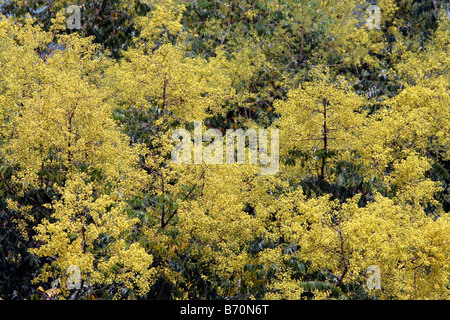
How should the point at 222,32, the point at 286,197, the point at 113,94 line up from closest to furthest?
1. the point at 286,197
2. the point at 113,94
3. the point at 222,32

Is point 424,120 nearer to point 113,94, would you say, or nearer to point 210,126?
point 210,126

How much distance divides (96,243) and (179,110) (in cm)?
297

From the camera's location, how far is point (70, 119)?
24.6ft

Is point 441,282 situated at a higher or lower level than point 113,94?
lower

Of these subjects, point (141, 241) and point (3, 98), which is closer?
point (141, 241)

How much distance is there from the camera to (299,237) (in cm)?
716
